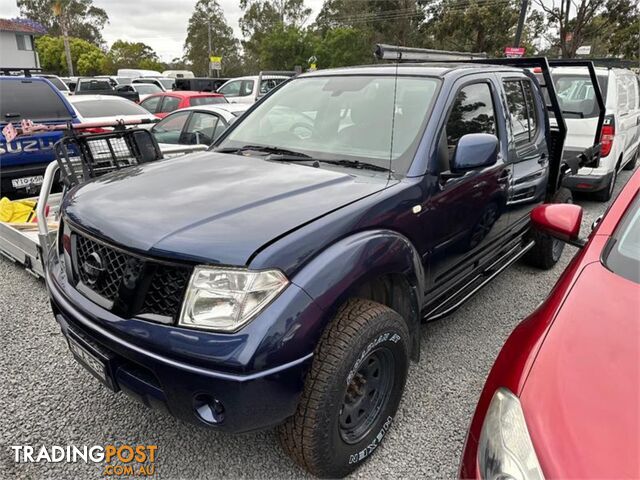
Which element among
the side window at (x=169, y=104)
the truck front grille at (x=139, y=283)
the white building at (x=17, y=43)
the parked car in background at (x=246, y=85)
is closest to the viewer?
the truck front grille at (x=139, y=283)

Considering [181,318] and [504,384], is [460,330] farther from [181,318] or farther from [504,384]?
[181,318]

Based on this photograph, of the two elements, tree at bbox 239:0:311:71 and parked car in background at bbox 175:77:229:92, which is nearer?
parked car in background at bbox 175:77:229:92

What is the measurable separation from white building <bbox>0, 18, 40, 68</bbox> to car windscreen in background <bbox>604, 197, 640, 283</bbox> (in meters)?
48.7

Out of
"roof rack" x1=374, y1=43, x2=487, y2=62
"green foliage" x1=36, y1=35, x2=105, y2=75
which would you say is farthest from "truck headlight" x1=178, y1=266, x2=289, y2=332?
"green foliage" x1=36, y1=35, x2=105, y2=75

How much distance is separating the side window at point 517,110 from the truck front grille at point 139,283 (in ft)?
9.44

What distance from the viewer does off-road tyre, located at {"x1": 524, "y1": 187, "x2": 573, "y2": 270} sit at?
4613 mm

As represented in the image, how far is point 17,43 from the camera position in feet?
143

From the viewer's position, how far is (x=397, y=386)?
2.39m

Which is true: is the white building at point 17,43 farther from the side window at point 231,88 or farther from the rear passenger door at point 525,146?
the rear passenger door at point 525,146

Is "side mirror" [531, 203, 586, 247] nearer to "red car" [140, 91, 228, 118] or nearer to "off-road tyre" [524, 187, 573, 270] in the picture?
"off-road tyre" [524, 187, 573, 270]

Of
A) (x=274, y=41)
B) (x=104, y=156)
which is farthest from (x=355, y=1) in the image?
(x=104, y=156)

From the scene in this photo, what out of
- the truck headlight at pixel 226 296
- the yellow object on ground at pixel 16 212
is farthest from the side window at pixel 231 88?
the truck headlight at pixel 226 296

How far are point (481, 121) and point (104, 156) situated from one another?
2.88m

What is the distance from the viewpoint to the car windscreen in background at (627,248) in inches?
72.6
